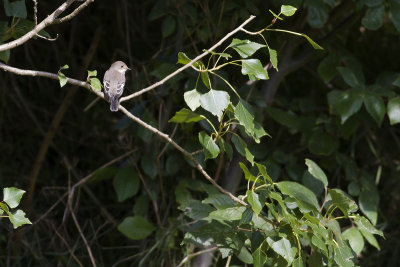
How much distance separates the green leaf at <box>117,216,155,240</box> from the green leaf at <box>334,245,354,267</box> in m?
1.11

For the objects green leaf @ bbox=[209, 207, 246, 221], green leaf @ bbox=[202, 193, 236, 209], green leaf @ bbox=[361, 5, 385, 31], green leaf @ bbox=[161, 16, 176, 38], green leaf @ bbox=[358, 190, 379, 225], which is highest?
green leaf @ bbox=[161, 16, 176, 38]

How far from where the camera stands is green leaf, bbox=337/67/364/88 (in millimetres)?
2781

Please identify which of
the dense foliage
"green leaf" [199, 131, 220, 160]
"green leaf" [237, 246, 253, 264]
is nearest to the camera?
"green leaf" [199, 131, 220, 160]

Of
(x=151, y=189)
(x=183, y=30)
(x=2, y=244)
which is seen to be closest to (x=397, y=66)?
(x=183, y=30)

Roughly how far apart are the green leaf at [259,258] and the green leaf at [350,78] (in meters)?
1.20

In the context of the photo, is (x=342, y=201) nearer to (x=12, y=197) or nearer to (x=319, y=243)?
(x=319, y=243)

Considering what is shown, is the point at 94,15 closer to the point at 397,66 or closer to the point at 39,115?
the point at 39,115

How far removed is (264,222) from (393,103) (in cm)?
100

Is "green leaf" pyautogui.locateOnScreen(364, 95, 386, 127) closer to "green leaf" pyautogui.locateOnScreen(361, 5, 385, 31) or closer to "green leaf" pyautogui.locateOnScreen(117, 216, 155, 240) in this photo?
"green leaf" pyautogui.locateOnScreen(361, 5, 385, 31)

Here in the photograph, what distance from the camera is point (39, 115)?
404 centimetres

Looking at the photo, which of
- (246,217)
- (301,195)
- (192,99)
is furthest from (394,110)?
(192,99)

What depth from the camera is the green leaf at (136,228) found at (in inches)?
109

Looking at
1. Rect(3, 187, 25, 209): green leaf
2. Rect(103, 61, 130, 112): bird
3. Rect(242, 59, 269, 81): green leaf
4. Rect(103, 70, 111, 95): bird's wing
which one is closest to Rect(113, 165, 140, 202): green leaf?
Rect(103, 61, 130, 112): bird

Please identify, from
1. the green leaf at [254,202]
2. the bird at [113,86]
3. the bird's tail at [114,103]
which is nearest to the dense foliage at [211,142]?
the green leaf at [254,202]
